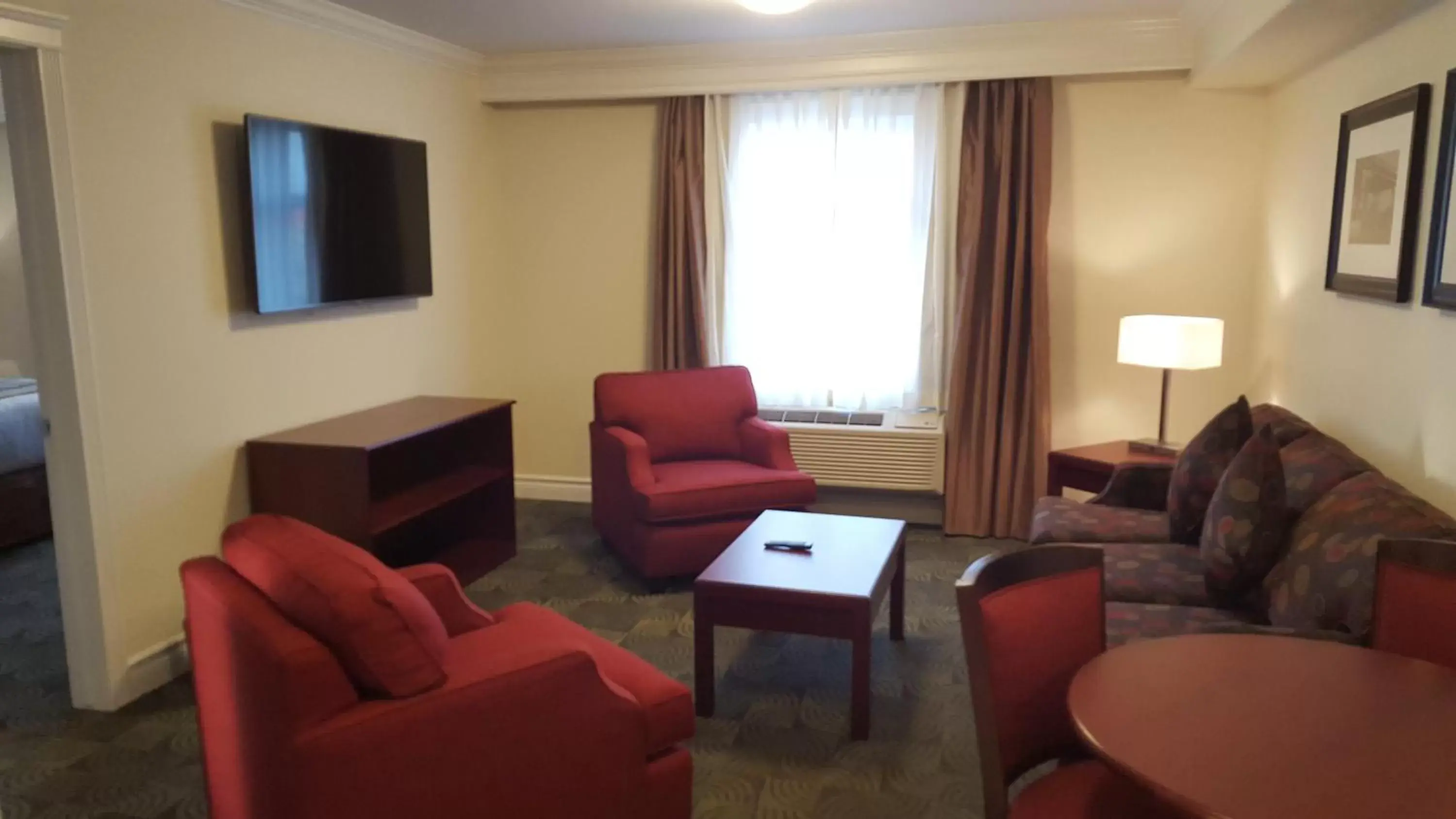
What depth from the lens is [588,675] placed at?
215 centimetres

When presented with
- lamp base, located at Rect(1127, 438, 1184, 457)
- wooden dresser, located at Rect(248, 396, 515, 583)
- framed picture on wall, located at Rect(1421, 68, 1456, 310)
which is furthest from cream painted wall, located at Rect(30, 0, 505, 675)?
framed picture on wall, located at Rect(1421, 68, 1456, 310)

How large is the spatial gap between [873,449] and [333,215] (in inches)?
111

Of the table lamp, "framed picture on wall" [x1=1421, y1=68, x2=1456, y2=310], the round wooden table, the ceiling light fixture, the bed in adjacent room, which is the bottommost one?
the bed in adjacent room

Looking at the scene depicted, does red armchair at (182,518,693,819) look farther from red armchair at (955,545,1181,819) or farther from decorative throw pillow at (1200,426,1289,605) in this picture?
decorative throw pillow at (1200,426,1289,605)

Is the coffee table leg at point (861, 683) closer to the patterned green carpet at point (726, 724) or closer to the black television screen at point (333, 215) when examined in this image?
the patterned green carpet at point (726, 724)

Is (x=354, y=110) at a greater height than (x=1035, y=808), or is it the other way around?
(x=354, y=110)

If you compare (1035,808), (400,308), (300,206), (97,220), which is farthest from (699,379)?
(1035,808)

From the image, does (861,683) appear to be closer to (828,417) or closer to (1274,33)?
(828,417)

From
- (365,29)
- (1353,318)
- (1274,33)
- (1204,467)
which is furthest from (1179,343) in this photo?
(365,29)

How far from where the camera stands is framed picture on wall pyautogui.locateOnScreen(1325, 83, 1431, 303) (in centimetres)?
294

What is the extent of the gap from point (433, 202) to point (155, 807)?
3217 millimetres

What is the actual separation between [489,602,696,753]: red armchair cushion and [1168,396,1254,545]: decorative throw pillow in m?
1.91

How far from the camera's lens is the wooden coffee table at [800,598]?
2967 mm

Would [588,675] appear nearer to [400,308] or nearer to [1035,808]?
[1035,808]
